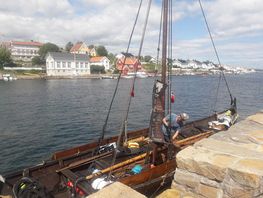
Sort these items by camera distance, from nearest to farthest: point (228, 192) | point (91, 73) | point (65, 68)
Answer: point (228, 192)
point (65, 68)
point (91, 73)

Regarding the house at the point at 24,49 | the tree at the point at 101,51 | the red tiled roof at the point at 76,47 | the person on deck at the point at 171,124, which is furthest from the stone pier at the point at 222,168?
the house at the point at 24,49

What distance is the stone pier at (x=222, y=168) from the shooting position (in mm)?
3148

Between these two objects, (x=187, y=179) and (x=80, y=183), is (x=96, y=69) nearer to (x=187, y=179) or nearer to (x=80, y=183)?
(x=80, y=183)

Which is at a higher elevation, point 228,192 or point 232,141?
point 232,141

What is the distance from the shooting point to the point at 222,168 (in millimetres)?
3451

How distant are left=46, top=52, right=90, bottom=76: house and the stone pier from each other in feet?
405

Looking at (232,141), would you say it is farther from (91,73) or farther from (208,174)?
(91,73)

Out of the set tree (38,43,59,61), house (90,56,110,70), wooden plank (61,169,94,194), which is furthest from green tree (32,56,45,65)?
wooden plank (61,169,94,194)

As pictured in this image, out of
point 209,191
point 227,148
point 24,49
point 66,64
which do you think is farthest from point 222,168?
point 24,49

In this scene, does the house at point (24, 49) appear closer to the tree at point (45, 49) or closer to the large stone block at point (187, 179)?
the tree at point (45, 49)

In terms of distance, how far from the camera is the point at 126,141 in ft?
44.8

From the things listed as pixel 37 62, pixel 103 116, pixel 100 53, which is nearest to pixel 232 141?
pixel 103 116

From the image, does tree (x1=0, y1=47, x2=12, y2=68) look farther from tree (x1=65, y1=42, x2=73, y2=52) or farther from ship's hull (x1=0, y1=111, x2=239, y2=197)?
ship's hull (x1=0, y1=111, x2=239, y2=197)

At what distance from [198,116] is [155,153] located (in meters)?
26.8
